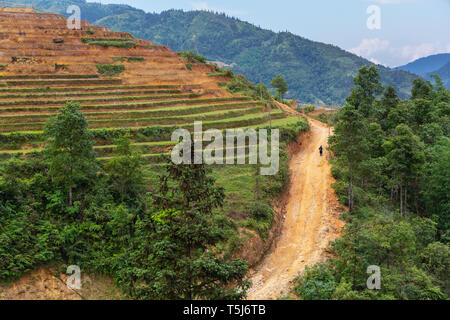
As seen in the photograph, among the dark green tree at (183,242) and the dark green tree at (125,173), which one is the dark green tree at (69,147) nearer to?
the dark green tree at (125,173)

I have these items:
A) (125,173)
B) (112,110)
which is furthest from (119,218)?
(112,110)

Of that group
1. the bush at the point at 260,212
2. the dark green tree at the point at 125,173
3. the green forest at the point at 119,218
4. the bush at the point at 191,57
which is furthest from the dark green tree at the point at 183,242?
the bush at the point at 191,57

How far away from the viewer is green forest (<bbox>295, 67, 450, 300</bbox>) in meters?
13.8

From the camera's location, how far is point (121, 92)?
32938 mm

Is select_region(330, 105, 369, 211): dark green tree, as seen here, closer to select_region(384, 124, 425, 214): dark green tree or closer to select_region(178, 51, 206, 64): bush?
select_region(384, 124, 425, 214): dark green tree

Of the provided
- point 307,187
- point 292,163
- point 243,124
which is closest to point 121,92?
point 243,124

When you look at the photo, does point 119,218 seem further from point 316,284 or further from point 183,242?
point 316,284

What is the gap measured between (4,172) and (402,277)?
68.5 feet

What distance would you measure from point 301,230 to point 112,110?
751 inches

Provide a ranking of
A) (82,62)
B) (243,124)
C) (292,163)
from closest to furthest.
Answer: (292,163) → (243,124) → (82,62)

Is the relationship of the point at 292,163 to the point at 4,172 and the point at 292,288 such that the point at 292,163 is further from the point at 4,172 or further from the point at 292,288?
the point at 4,172

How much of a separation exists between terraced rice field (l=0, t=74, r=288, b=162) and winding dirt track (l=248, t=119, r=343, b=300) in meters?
9.16

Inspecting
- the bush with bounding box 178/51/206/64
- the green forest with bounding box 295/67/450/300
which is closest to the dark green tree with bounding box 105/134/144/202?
the green forest with bounding box 295/67/450/300

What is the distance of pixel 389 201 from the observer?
81.7 feet
